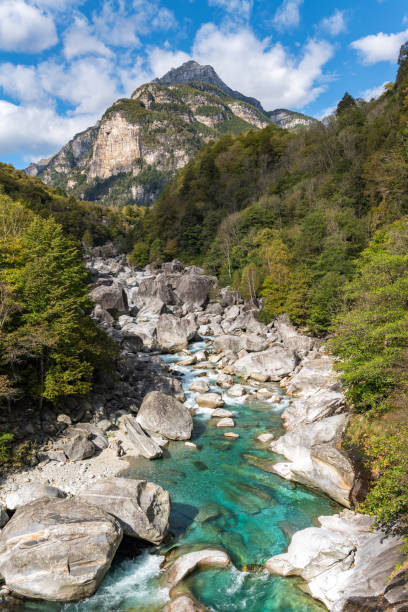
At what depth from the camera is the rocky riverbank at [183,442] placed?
981 cm

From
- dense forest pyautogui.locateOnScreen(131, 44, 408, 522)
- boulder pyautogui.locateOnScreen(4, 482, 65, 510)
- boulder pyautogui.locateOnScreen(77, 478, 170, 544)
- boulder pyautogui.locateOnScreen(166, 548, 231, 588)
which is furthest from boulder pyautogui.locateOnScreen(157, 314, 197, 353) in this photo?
boulder pyautogui.locateOnScreen(166, 548, 231, 588)

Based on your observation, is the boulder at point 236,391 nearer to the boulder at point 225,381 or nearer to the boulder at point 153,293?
the boulder at point 225,381

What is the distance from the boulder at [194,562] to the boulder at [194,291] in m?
45.8

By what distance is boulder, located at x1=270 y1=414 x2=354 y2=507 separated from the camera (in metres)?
13.9

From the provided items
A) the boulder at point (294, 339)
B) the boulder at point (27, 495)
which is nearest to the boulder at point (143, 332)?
the boulder at point (294, 339)

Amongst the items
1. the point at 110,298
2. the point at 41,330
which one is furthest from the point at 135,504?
the point at 110,298

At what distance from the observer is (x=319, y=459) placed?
1477 centimetres

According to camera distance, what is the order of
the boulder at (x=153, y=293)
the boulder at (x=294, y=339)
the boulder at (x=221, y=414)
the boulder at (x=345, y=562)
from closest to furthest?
1. the boulder at (x=345, y=562)
2. the boulder at (x=221, y=414)
3. the boulder at (x=294, y=339)
4. the boulder at (x=153, y=293)

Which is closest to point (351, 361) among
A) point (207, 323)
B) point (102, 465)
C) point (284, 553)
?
point (284, 553)

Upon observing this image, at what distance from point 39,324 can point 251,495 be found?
14462mm

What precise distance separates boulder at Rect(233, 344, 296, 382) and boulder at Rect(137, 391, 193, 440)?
10.2 meters

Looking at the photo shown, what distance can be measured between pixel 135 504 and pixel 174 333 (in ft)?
88.5

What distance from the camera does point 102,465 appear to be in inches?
664

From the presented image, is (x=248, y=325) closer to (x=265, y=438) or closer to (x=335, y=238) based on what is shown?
(x=335, y=238)
